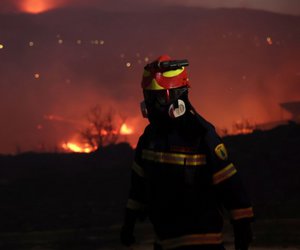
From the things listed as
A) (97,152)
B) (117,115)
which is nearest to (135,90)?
(117,115)

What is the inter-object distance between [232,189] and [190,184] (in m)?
0.25

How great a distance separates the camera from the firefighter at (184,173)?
12.5 feet

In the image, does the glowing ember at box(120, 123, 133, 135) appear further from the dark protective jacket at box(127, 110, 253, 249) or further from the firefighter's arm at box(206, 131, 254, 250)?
the firefighter's arm at box(206, 131, 254, 250)

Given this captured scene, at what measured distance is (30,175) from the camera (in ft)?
84.0

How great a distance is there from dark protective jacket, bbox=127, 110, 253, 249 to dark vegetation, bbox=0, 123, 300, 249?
6015mm

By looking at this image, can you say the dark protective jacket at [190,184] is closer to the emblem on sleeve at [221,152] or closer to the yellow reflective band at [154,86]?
the emblem on sleeve at [221,152]

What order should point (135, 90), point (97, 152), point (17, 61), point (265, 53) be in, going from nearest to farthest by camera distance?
Answer: 1. point (97, 152)
2. point (17, 61)
3. point (135, 90)
4. point (265, 53)

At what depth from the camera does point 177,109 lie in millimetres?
3846

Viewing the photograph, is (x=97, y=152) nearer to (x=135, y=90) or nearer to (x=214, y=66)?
(x=135, y=90)

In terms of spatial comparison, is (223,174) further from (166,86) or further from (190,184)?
(166,86)

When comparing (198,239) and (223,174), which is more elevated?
(223,174)

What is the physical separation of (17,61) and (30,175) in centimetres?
3531

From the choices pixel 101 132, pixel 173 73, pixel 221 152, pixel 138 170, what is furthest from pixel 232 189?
pixel 101 132

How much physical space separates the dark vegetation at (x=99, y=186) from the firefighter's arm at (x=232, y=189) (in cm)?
606
